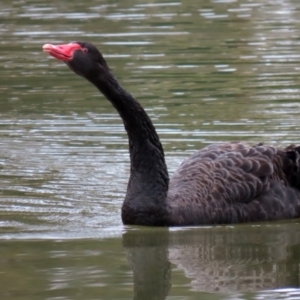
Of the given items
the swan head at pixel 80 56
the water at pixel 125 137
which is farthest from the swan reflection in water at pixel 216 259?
the swan head at pixel 80 56

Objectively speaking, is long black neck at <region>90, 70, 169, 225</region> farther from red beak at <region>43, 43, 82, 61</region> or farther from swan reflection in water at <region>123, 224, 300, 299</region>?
red beak at <region>43, 43, 82, 61</region>

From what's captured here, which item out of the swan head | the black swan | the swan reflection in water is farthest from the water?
the swan head

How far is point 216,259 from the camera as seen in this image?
8.42 m

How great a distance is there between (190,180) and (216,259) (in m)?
1.26

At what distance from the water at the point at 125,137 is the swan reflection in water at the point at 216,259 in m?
0.01

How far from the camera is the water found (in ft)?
26.0

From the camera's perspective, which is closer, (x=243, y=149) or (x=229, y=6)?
(x=243, y=149)

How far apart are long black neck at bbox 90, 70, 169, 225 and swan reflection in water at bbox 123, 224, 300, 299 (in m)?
0.15

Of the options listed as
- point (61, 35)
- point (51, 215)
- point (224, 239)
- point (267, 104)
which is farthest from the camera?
point (61, 35)

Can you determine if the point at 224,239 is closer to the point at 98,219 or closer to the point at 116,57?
the point at 98,219

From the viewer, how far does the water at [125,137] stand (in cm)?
794

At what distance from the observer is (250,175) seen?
31.3ft

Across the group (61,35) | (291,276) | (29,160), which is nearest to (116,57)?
(61,35)

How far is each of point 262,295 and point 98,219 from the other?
2.50 meters
